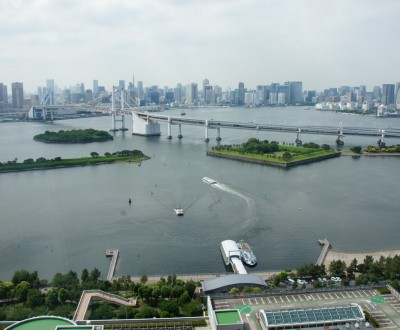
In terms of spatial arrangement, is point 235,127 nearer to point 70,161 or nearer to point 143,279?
point 70,161

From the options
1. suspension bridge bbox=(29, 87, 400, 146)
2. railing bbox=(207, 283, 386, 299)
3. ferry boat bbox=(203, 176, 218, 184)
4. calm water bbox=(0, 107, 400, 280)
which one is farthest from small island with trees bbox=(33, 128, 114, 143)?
railing bbox=(207, 283, 386, 299)

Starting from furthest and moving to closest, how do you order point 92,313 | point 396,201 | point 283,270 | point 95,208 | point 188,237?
point 396,201, point 95,208, point 188,237, point 283,270, point 92,313

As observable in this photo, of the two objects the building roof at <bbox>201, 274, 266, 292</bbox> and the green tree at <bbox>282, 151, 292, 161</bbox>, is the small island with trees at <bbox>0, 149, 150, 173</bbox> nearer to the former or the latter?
the green tree at <bbox>282, 151, 292, 161</bbox>

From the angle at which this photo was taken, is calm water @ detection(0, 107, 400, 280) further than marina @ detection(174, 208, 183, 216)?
No

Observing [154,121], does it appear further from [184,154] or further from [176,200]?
[176,200]

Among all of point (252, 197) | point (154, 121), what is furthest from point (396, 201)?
point (154, 121)

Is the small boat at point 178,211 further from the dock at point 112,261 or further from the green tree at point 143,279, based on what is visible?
the green tree at point 143,279
